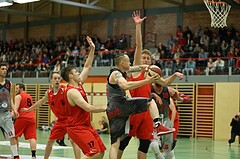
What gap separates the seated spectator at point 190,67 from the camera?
2081 cm

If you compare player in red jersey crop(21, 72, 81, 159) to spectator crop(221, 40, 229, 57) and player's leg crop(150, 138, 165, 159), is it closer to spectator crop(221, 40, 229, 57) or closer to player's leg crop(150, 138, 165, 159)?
player's leg crop(150, 138, 165, 159)

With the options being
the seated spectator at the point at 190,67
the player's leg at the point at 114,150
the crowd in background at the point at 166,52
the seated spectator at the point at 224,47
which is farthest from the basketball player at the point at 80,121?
the seated spectator at the point at 224,47

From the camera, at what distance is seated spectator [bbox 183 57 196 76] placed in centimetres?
2081

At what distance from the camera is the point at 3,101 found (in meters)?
9.48

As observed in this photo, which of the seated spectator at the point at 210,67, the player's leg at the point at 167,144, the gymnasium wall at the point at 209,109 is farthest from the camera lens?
the seated spectator at the point at 210,67

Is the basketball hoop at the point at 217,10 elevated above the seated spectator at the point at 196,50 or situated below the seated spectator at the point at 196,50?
above

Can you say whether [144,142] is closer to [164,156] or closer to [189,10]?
[164,156]

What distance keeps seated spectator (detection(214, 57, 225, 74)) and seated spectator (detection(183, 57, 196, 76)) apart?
106cm

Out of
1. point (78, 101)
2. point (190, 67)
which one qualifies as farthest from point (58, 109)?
point (190, 67)

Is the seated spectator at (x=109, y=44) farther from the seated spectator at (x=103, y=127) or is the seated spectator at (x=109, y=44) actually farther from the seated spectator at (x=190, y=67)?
the seated spectator at (x=190, y=67)

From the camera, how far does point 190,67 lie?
20.8 meters

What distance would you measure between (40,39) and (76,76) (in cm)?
2640

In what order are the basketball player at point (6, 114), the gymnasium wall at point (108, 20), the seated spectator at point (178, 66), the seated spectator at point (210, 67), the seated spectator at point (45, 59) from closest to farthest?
the basketball player at point (6, 114)
the seated spectator at point (210, 67)
the seated spectator at point (178, 66)
the gymnasium wall at point (108, 20)
the seated spectator at point (45, 59)

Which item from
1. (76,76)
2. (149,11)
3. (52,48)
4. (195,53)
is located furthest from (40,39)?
(76,76)
